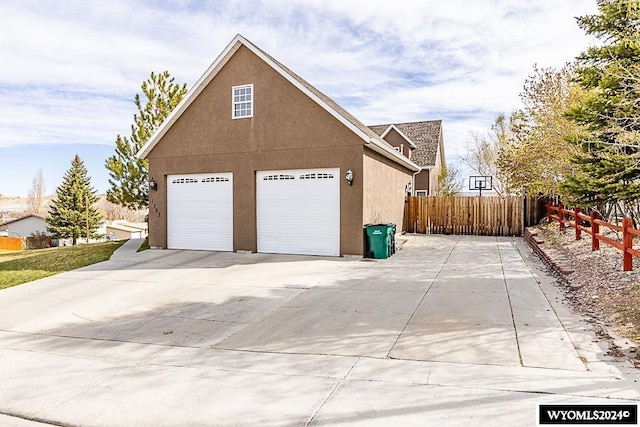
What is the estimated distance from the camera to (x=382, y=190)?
15219mm

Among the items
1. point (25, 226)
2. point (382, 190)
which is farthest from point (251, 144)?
point (25, 226)

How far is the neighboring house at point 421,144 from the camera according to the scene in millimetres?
28531

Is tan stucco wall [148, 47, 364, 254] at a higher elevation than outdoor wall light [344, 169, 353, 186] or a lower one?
higher

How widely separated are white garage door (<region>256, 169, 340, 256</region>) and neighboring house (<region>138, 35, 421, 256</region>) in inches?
1.3

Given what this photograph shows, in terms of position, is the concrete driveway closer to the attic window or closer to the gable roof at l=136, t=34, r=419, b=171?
the gable roof at l=136, t=34, r=419, b=171

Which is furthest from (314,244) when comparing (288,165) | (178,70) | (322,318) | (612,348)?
(178,70)


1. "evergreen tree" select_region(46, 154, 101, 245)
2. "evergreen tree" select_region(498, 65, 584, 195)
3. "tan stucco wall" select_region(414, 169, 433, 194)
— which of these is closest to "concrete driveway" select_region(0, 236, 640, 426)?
"evergreen tree" select_region(498, 65, 584, 195)

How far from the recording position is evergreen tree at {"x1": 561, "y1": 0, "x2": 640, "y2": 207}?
8.59 meters

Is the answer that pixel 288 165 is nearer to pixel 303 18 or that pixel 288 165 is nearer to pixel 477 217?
pixel 303 18

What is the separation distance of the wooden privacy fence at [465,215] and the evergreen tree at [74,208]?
32.1m

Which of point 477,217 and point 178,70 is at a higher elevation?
point 178,70

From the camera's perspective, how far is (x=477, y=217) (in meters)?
19.5

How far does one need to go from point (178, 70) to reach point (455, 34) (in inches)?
484

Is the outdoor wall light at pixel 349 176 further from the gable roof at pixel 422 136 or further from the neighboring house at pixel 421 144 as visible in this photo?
the gable roof at pixel 422 136
